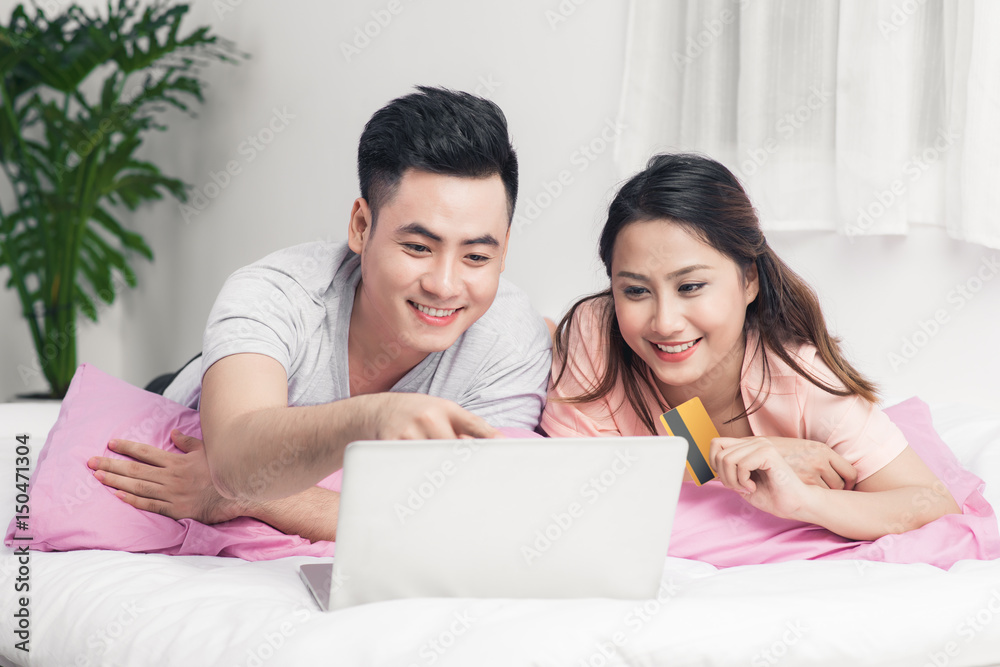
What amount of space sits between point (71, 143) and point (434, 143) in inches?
85.5

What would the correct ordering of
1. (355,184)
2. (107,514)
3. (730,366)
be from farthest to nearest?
(355,184)
(730,366)
(107,514)

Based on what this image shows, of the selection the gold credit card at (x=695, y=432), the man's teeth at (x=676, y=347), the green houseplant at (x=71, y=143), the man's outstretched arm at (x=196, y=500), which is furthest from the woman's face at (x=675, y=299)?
the green houseplant at (x=71, y=143)

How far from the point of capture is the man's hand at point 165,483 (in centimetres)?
111

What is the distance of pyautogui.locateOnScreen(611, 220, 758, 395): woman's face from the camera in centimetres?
117

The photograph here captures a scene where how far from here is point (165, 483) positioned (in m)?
1.13

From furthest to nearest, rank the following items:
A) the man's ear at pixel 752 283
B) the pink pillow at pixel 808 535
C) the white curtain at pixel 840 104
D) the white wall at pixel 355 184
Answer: the white wall at pixel 355 184, the white curtain at pixel 840 104, the man's ear at pixel 752 283, the pink pillow at pixel 808 535

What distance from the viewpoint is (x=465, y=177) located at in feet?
3.80

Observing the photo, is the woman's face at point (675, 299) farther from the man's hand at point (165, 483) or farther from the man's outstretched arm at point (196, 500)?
the man's hand at point (165, 483)

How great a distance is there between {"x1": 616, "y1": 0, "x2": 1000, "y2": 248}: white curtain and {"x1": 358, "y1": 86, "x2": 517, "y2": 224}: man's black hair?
0.77 metres

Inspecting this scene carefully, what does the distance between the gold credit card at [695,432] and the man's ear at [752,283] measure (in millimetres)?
248

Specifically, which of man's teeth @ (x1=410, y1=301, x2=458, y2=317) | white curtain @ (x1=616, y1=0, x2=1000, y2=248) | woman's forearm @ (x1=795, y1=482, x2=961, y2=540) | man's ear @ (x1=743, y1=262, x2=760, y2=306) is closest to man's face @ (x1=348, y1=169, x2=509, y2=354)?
man's teeth @ (x1=410, y1=301, x2=458, y2=317)

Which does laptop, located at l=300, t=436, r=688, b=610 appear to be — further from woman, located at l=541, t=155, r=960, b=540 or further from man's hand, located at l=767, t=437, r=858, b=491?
man's hand, located at l=767, t=437, r=858, b=491

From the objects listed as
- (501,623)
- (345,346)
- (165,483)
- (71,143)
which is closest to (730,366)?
(345,346)

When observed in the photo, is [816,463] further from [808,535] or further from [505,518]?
[505,518]
